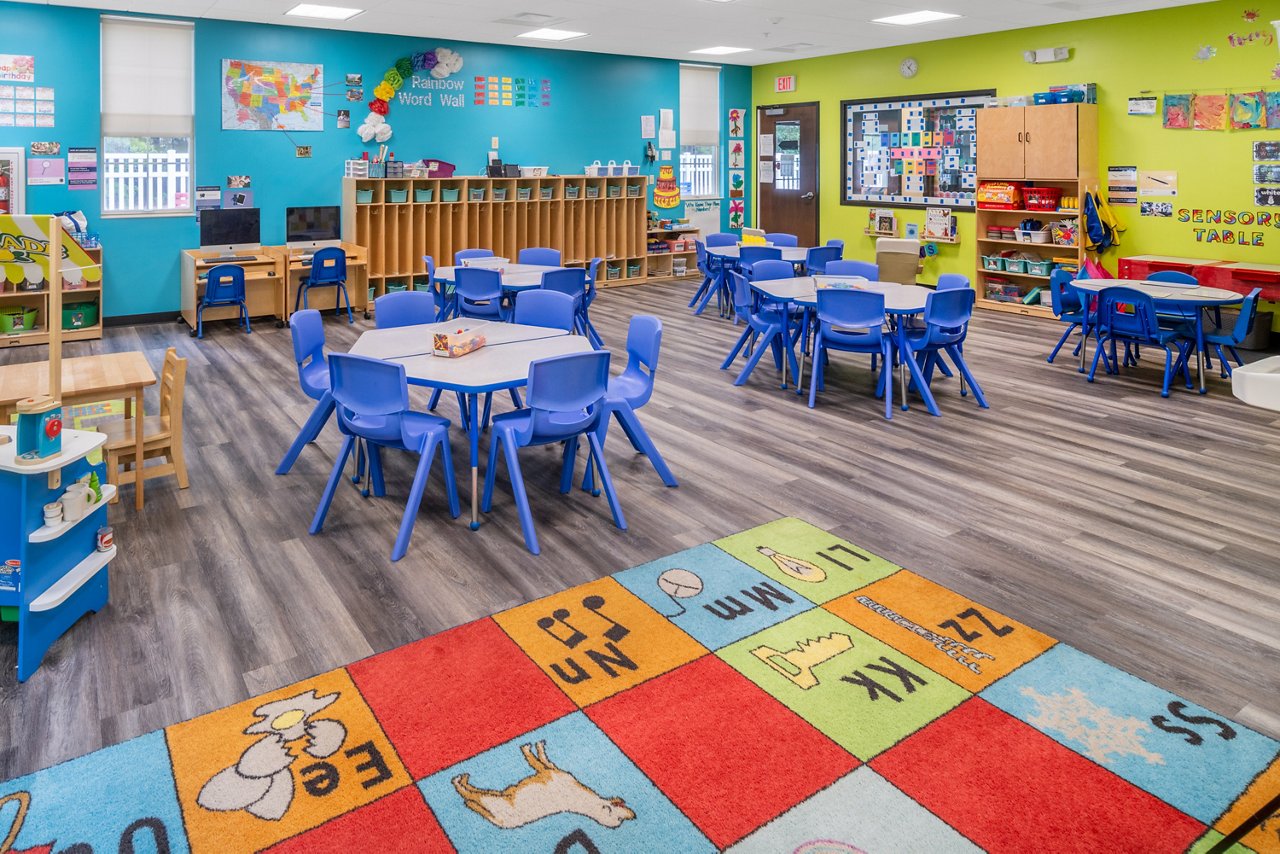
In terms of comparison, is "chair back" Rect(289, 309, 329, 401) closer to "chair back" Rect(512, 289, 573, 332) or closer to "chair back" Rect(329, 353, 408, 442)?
"chair back" Rect(329, 353, 408, 442)

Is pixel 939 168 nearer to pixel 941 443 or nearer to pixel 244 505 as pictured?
pixel 941 443

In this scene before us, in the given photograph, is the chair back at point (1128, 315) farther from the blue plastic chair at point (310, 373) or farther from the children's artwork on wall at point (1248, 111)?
the blue plastic chair at point (310, 373)

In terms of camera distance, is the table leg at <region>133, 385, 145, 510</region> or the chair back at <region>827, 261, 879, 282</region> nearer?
the table leg at <region>133, 385, 145, 510</region>

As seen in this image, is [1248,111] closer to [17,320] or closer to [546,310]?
[546,310]

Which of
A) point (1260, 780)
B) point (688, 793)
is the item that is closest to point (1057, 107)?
point (1260, 780)

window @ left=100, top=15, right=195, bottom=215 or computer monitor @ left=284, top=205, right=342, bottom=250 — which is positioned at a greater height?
window @ left=100, top=15, right=195, bottom=215

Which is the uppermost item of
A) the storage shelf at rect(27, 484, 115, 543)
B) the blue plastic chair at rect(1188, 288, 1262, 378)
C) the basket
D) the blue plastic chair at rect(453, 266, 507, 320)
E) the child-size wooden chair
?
the basket

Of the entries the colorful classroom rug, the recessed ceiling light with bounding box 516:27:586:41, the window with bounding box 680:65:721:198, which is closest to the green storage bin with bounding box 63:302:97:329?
the recessed ceiling light with bounding box 516:27:586:41

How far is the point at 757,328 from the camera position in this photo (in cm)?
691

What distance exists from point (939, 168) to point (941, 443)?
21.2 ft

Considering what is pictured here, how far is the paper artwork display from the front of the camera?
8883 mm

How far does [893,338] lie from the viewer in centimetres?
604

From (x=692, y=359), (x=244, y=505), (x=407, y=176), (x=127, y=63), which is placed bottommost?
(x=244, y=505)

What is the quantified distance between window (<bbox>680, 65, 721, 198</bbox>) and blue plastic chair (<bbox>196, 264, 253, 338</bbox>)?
661 centimetres
